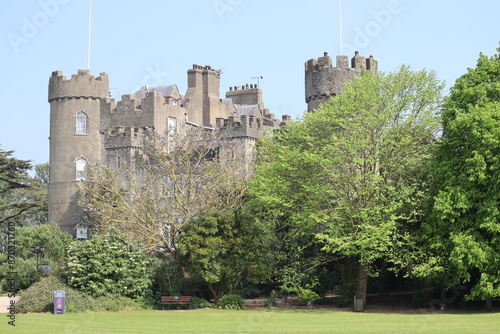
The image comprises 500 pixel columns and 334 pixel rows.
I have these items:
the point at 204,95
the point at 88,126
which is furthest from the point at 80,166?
the point at 204,95

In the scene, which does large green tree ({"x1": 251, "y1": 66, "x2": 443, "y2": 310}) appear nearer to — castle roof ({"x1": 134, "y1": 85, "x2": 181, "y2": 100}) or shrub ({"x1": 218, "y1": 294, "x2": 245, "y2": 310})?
shrub ({"x1": 218, "y1": 294, "x2": 245, "y2": 310})

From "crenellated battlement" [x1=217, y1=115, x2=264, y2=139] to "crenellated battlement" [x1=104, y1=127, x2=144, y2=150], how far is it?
636 cm

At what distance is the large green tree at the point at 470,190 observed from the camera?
29.0 meters

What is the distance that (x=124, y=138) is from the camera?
52344 millimetres

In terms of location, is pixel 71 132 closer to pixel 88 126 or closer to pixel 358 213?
pixel 88 126

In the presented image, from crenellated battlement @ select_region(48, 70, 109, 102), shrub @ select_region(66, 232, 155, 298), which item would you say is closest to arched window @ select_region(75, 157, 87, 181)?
crenellated battlement @ select_region(48, 70, 109, 102)

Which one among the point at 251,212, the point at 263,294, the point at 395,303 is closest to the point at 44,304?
the point at 251,212

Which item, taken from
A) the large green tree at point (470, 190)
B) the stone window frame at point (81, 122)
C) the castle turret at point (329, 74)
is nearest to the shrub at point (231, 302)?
the large green tree at point (470, 190)

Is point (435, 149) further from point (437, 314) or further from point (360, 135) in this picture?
point (437, 314)

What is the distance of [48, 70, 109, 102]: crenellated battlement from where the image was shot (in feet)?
181

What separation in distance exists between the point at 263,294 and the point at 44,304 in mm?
13952

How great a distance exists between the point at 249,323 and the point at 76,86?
34.1 m

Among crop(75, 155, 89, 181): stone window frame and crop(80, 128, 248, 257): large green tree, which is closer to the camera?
crop(80, 128, 248, 257): large green tree

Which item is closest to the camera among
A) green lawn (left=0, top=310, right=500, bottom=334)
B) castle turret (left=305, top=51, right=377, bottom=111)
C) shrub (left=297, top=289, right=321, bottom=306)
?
green lawn (left=0, top=310, right=500, bottom=334)
